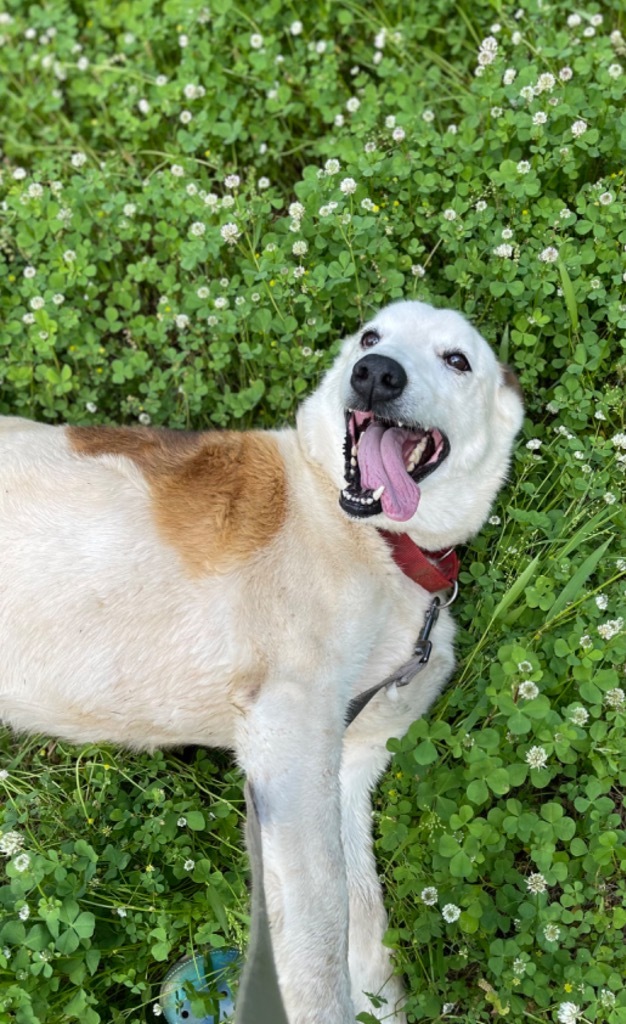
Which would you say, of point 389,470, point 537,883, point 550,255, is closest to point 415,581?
point 389,470

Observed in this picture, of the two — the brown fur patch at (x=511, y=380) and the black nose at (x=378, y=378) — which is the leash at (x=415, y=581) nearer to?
the black nose at (x=378, y=378)

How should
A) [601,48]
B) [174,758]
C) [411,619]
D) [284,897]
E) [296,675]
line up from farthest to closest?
1. [601,48]
2. [174,758]
3. [411,619]
4. [296,675]
5. [284,897]

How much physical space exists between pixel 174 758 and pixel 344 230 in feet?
8.10

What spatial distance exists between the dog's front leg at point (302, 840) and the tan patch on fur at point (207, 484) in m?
0.56

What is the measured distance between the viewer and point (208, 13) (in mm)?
4988

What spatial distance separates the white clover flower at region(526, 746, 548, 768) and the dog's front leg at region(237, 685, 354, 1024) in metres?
0.68

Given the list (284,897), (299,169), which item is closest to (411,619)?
(284,897)

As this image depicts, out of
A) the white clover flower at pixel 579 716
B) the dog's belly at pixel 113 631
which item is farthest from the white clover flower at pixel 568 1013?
the dog's belly at pixel 113 631

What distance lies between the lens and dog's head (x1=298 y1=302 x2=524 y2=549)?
3123 mm

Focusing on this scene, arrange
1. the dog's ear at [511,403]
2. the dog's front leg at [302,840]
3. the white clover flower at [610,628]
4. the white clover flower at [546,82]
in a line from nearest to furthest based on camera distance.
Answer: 1. the dog's front leg at [302,840]
2. the white clover flower at [610,628]
3. the dog's ear at [511,403]
4. the white clover flower at [546,82]

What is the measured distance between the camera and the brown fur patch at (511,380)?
3594mm

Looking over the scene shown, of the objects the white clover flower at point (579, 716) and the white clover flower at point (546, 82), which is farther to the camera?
the white clover flower at point (546, 82)

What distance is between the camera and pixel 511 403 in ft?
11.7

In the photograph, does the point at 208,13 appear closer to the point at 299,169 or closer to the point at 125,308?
the point at 299,169
